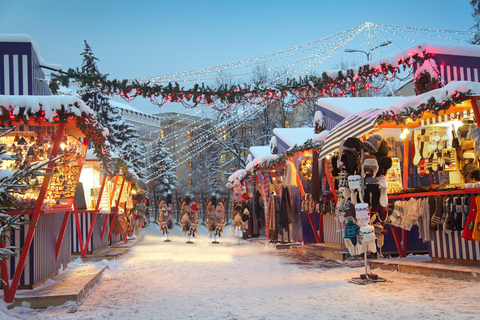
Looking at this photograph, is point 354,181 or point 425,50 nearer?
point 354,181

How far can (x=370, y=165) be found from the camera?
852 cm

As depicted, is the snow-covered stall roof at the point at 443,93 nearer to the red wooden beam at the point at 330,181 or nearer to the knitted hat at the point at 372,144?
the knitted hat at the point at 372,144

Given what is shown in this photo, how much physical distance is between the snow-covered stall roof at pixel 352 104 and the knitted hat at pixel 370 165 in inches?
209

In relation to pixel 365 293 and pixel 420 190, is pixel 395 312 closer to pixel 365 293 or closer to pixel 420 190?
pixel 365 293

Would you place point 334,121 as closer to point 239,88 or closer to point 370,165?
point 239,88

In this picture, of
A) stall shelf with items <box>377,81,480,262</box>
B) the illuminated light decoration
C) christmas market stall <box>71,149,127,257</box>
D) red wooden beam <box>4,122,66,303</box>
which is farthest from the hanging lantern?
the illuminated light decoration

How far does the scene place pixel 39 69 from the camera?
11602mm

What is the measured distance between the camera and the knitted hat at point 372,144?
8686 mm

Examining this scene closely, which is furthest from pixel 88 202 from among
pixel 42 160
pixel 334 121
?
pixel 334 121

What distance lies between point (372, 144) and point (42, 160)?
5.69m

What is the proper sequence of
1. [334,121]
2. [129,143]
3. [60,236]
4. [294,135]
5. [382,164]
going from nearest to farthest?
[382,164] → [60,236] → [334,121] → [294,135] → [129,143]

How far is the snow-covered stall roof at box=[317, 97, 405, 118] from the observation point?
45.4 feet

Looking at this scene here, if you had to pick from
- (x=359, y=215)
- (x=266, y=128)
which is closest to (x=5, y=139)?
(x=359, y=215)

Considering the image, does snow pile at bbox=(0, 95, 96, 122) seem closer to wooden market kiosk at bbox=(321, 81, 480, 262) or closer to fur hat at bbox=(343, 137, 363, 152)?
fur hat at bbox=(343, 137, 363, 152)
